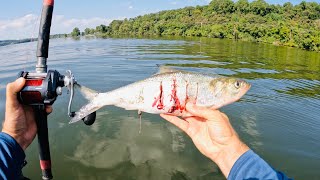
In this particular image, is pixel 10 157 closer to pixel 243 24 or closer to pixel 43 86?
pixel 43 86

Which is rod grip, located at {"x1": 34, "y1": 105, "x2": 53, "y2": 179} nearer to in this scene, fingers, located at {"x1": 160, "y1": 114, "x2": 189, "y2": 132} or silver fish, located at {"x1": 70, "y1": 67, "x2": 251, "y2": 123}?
silver fish, located at {"x1": 70, "y1": 67, "x2": 251, "y2": 123}

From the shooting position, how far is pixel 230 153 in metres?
3.38

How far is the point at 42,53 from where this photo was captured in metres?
3.71

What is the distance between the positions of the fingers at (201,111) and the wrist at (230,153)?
1.21 feet

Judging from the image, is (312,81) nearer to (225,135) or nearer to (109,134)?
(109,134)

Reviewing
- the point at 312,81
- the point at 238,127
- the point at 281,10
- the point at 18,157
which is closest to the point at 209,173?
the point at 238,127

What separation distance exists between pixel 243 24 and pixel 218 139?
77846mm

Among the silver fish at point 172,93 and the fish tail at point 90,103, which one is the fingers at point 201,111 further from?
the fish tail at point 90,103

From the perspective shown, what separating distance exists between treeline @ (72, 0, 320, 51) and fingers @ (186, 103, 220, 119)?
138 ft

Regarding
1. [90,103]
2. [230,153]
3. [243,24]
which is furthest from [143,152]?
[243,24]

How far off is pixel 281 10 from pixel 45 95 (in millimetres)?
138962

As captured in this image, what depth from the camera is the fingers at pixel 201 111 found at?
137 inches

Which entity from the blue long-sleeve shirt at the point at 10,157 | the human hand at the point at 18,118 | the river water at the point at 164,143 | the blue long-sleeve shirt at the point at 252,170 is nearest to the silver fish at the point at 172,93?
the human hand at the point at 18,118

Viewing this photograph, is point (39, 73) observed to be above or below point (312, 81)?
above
